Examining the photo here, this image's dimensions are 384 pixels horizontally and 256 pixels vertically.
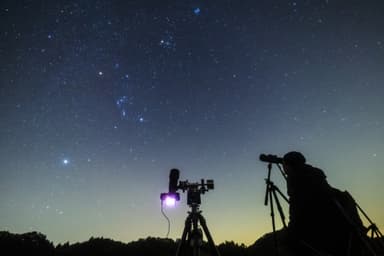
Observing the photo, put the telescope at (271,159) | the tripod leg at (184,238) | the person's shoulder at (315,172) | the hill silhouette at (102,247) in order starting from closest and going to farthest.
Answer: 1. the person's shoulder at (315,172)
2. the tripod leg at (184,238)
3. the telescope at (271,159)
4. the hill silhouette at (102,247)

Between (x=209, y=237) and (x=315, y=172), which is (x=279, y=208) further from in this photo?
(x=209, y=237)

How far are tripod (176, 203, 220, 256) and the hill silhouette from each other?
12.7 meters

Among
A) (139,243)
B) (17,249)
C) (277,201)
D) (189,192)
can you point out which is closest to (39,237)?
(17,249)

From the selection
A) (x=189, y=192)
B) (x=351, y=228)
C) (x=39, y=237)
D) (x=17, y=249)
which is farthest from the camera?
(x=39, y=237)

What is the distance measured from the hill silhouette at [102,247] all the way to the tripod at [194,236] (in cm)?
1267

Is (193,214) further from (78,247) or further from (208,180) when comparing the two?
(78,247)

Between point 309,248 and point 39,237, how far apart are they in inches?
807

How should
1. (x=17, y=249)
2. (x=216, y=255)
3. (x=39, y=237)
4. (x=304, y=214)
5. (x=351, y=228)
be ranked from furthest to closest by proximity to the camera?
(x=39, y=237)
(x=17, y=249)
(x=216, y=255)
(x=304, y=214)
(x=351, y=228)

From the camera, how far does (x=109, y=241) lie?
17891 millimetres

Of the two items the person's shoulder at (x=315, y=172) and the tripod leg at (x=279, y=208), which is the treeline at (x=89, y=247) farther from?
the person's shoulder at (x=315, y=172)

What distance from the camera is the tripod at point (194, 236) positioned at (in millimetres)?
3540

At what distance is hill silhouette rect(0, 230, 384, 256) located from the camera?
15344 millimetres

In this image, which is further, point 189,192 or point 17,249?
point 17,249

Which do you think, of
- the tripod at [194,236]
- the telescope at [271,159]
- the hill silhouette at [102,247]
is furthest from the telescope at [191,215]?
the hill silhouette at [102,247]
